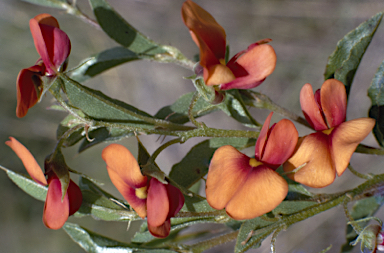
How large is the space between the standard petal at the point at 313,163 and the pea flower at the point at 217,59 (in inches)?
5.7

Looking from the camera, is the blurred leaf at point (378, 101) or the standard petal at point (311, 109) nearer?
the standard petal at point (311, 109)

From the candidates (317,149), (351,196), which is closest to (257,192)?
(317,149)

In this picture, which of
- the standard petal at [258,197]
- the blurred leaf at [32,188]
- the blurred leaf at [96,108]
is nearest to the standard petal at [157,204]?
the standard petal at [258,197]

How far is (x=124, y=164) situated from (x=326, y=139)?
0.38m

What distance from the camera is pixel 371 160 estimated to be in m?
1.77

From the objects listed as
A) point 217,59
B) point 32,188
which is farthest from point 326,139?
point 32,188

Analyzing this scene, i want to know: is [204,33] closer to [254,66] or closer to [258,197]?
[254,66]

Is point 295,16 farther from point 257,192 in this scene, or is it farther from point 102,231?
point 102,231

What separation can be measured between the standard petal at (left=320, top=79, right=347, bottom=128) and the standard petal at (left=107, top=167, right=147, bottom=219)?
0.39 m

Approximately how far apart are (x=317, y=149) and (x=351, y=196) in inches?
9.4

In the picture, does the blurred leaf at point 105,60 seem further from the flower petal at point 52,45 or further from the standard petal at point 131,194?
the standard petal at point 131,194

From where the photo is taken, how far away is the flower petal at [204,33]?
0.52 metres

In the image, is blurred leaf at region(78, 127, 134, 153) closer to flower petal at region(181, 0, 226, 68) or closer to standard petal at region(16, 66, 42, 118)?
standard petal at region(16, 66, 42, 118)

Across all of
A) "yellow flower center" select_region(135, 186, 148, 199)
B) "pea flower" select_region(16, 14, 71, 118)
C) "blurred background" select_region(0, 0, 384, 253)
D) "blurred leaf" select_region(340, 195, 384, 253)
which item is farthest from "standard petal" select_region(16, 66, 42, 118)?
"blurred background" select_region(0, 0, 384, 253)
